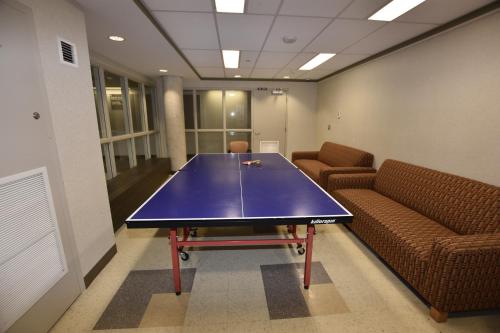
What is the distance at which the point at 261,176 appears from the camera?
2.77 meters

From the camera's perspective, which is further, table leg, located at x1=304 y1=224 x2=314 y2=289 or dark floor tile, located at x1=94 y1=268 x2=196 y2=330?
table leg, located at x1=304 y1=224 x2=314 y2=289

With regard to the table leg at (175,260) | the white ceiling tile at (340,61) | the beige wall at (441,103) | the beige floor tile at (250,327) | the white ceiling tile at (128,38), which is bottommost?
the beige floor tile at (250,327)

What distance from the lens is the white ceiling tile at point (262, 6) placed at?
2.07 meters

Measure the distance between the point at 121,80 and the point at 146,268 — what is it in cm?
385

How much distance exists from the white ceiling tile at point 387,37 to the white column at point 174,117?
156 inches

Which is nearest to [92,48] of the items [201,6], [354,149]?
[201,6]

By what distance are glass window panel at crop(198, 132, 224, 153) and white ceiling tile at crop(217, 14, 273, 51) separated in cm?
399

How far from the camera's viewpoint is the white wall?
6461mm

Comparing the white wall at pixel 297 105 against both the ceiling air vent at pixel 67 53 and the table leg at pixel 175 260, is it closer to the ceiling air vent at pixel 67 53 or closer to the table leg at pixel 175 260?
the ceiling air vent at pixel 67 53

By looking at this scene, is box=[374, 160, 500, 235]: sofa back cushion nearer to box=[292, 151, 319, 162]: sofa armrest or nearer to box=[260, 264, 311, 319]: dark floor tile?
box=[260, 264, 311, 319]: dark floor tile

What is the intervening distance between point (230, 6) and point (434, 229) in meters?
2.95

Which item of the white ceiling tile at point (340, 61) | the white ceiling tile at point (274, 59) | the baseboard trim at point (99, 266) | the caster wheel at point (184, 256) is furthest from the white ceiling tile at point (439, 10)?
the baseboard trim at point (99, 266)

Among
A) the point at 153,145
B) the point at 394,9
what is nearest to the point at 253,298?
the point at 394,9

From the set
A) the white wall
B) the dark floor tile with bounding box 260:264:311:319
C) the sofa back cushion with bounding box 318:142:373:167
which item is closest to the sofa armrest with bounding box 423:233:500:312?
the dark floor tile with bounding box 260:264:311:319
